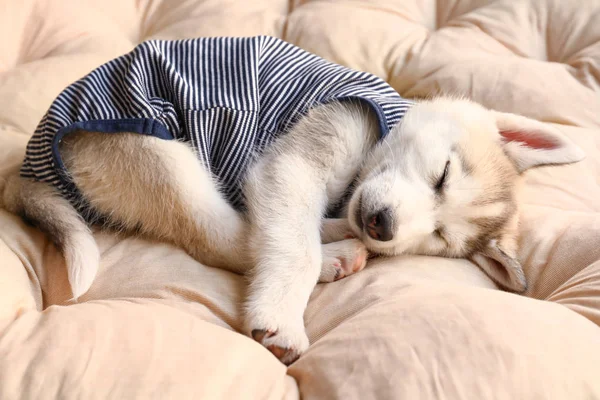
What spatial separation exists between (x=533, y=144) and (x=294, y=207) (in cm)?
89

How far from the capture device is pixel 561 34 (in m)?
2.62

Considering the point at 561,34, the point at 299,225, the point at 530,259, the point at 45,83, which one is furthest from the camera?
the point at 561,34

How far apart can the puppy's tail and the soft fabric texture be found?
0.06 meters

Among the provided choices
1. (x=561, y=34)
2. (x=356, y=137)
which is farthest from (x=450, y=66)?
(x=356, y=137)

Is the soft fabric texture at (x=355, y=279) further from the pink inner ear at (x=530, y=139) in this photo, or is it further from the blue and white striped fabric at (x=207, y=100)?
the blue and white striped fabric at (x=207, y=100)

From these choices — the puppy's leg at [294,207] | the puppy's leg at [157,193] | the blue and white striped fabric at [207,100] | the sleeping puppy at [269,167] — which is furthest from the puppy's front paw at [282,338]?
the blue and white striped fabric at [207,100]

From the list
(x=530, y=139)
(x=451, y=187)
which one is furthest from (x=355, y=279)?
(x=530, y=139)

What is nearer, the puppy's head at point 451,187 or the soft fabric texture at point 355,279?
the soft fabric texture at point 355,279

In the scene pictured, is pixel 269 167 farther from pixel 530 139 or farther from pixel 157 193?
pixel 530 139

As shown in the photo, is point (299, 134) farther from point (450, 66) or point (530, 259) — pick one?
point (450, 66)

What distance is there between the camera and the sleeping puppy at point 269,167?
5.16 feet

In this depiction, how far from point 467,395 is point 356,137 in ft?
3.32

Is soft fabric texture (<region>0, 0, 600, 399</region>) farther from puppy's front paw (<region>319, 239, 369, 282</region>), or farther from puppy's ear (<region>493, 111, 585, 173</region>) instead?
puppy's ear (<region>493, 111, 585, 173</region>)

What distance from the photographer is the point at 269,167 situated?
1708 millimetres
